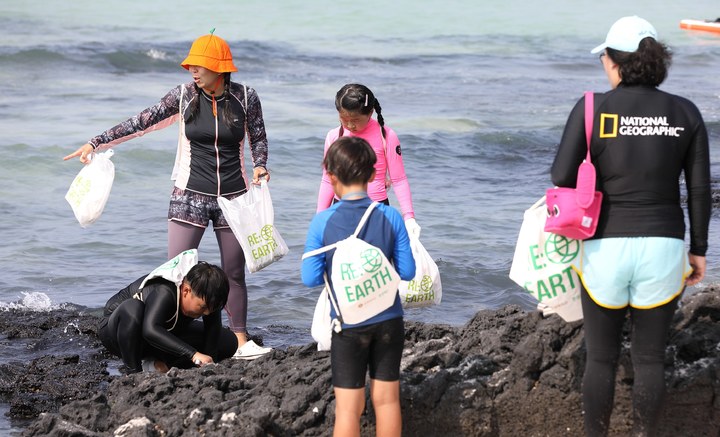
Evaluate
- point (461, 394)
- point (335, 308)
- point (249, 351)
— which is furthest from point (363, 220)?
point (249, 351)

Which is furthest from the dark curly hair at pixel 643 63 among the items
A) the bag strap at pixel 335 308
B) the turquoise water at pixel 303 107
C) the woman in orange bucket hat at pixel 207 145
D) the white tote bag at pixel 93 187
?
the turquoise water at pixel 303 107

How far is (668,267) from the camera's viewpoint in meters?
3.97

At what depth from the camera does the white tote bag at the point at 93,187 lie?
21.0 feet

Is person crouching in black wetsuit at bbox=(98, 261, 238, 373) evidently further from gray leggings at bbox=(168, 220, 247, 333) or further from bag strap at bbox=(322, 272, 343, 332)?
bag strap at bbox=(322, 272, 343, 332)

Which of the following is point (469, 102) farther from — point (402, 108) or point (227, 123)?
point (227, 123)

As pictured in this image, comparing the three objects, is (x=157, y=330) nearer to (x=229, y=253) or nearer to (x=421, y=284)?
(x=229, y=253)

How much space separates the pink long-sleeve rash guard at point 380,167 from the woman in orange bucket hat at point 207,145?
601mm

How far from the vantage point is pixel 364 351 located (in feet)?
A: 14.0

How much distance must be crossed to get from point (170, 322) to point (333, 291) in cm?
204

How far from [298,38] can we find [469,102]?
10.4 m

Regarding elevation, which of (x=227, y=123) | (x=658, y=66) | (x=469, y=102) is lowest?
(x=469, y=102)

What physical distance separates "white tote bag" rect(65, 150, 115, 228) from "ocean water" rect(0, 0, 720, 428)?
174cm

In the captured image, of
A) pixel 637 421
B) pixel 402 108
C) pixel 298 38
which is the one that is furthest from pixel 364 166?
pixel 298 38

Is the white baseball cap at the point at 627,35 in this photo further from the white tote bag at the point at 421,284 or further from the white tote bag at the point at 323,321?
the white tote bag at the point at 421,284
